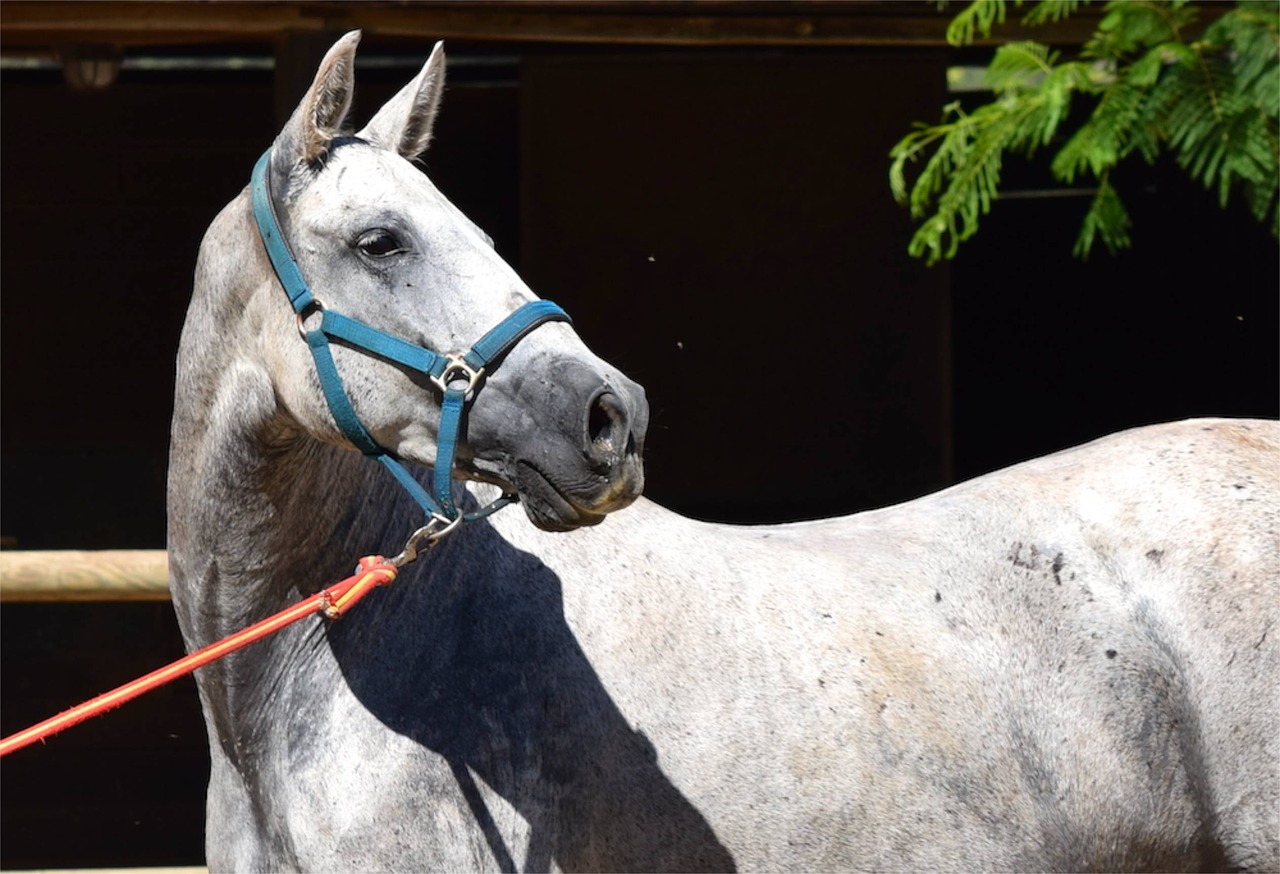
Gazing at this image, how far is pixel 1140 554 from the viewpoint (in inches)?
94.0

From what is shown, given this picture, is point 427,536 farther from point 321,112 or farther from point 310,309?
point 321,112

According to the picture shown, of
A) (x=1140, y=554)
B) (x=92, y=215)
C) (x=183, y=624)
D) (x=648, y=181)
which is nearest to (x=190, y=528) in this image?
(x=183, y=624)

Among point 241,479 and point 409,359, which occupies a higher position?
point 409,359

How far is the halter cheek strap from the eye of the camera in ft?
6.07

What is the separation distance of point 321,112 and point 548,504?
636mm

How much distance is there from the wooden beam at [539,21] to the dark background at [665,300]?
1.62m

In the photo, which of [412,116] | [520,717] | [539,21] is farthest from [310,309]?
[539,21]

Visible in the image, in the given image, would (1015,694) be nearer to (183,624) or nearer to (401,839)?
(401,839)

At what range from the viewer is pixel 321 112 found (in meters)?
1.98

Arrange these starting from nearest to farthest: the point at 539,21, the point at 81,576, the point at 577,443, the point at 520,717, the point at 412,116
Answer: the point at 577,443, the point at 520,717, the point at 412,116, the point at 81,576, the point at 539,21

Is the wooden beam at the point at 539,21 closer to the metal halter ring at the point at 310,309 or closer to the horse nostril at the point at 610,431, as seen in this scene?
the metal halter ring at the point at 310,309

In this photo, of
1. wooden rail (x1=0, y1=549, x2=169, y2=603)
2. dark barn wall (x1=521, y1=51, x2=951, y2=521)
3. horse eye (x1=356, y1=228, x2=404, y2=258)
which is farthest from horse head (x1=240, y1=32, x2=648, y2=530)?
dark barn wall (x1=521, y1=51, x2=951, y2=521)

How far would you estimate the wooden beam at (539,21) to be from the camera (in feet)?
12.7

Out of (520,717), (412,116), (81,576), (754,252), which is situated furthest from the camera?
(754,252)
